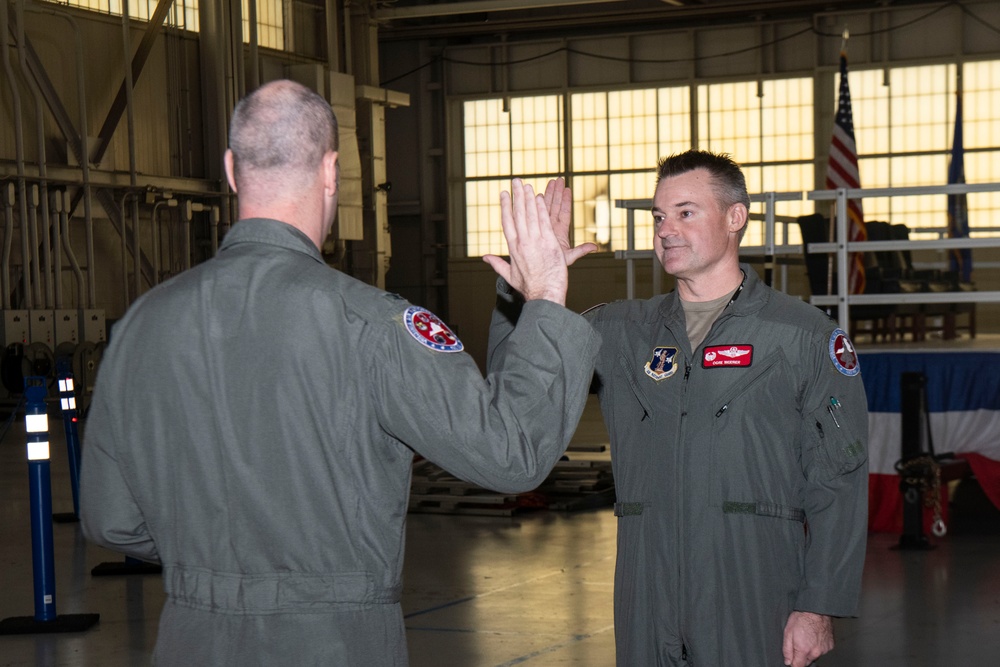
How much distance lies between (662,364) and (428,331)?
4.94 feet

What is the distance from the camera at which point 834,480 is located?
310 cm

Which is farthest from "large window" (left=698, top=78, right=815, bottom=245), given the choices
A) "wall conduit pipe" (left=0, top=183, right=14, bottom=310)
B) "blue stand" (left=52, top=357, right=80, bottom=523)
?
"blue stand" (left=52, top=357, right=80, bottom=523)

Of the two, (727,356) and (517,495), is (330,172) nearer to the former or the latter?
(727,356)

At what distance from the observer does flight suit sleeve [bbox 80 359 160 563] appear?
2.04m

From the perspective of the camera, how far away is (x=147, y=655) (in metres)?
6.03

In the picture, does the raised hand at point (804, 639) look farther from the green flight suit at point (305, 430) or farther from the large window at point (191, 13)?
the large window at point (191, 13)

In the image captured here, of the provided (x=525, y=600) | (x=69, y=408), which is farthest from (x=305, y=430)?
(x=69, y=408)

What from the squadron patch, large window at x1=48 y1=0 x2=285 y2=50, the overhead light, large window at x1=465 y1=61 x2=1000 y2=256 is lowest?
the squadron patch

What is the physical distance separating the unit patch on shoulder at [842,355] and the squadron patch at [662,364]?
1.31ft

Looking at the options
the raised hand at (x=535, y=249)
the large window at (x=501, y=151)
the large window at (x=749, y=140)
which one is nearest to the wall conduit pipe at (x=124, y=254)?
the large window at (x=501, y=151)

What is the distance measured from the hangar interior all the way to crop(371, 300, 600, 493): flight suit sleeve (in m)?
5.52

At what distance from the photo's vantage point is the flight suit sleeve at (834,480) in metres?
3.04

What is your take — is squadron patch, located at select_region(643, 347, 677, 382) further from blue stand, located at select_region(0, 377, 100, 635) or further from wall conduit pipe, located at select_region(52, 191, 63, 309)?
wall conduit pipe, located at select_region(52, 191, 63, 309)

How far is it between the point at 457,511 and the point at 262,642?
28.3ft
